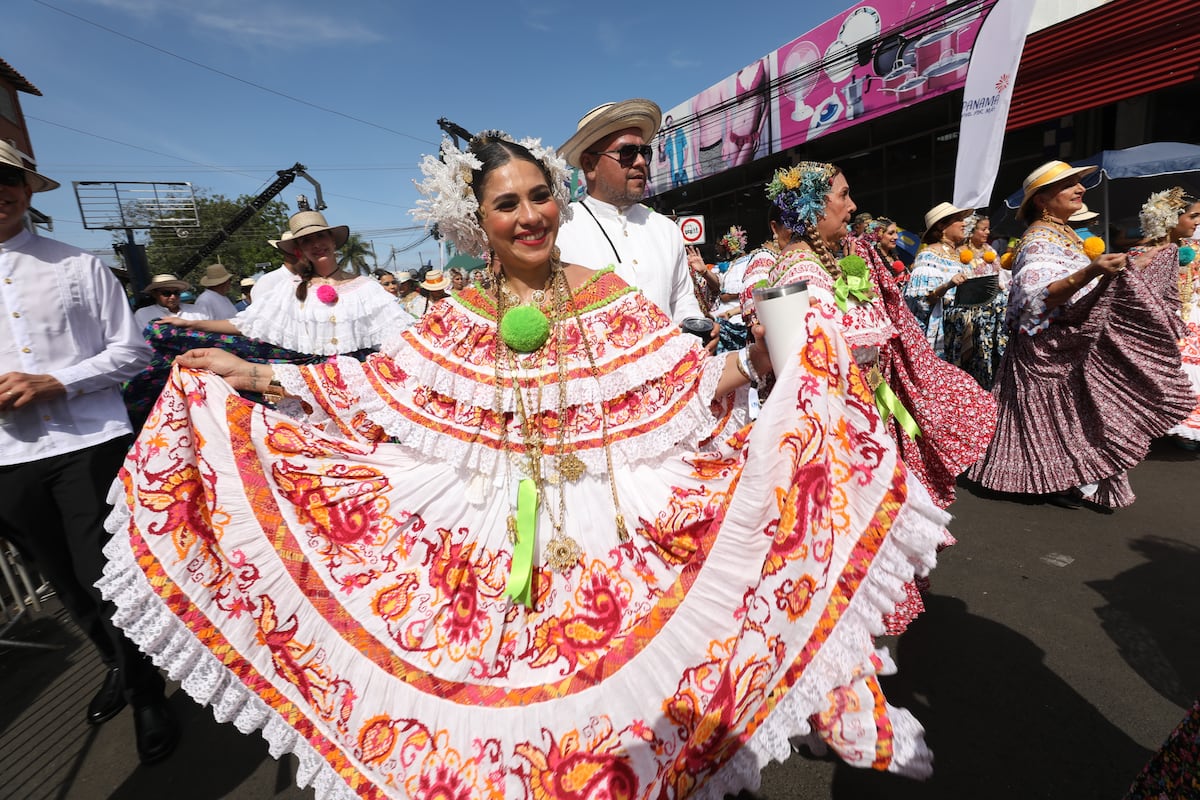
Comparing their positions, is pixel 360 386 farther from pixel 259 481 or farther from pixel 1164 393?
pixel 1164 393

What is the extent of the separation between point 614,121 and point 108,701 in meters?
3.77

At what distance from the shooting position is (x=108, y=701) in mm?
2742

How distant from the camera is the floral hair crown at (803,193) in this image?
8.71 ft

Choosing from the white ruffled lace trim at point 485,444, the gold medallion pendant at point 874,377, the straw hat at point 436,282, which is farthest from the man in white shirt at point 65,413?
the straw hat at point 436,282

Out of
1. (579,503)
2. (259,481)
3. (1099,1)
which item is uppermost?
(1099,1)

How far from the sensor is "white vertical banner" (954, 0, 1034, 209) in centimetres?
728

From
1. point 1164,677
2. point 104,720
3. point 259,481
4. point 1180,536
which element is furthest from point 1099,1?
point 104,720

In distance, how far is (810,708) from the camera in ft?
4.33

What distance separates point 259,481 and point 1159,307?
5139 millimetres

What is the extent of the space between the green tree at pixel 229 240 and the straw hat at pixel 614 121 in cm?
3620

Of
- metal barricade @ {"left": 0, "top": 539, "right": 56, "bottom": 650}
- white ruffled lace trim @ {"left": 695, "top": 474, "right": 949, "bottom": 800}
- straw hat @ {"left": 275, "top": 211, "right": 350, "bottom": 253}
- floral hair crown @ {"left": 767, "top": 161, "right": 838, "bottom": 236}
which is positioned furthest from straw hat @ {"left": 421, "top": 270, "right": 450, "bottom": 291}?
white ruffled lace trim @ {"left": 695, "top": 474, "right": 949, "bottom": 800}

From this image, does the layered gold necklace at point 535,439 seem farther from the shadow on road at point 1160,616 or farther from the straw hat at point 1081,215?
the straw hat at point 1081,215

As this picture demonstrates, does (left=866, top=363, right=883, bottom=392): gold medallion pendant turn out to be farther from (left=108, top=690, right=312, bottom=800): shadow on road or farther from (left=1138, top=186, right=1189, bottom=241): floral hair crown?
(left=1138, top=186, right=1189, bottom=241): floral hair crown

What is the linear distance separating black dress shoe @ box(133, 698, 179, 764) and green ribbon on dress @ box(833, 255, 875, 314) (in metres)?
3.47
